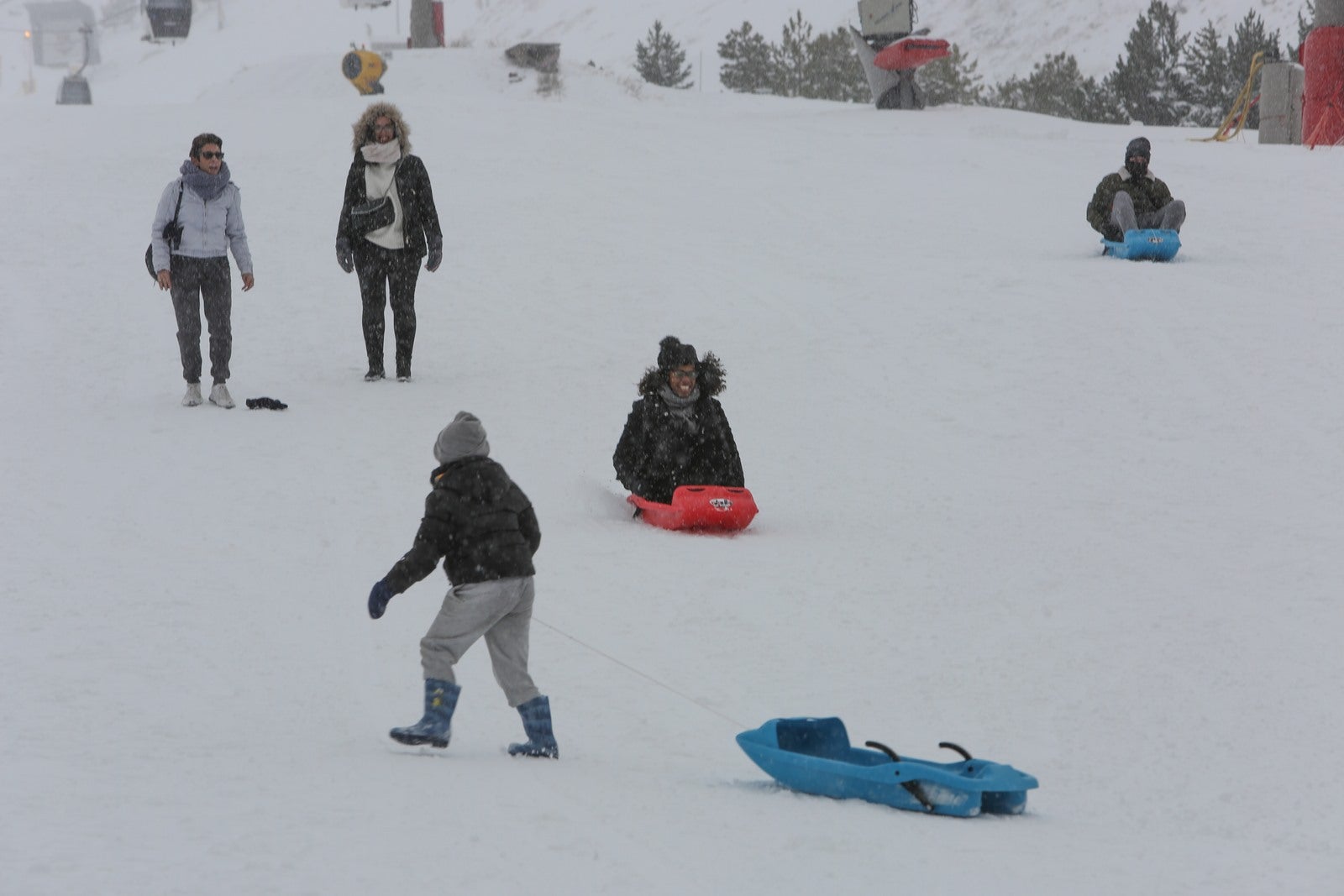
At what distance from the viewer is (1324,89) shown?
849 inches

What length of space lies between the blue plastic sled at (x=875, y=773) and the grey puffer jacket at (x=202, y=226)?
543 cm

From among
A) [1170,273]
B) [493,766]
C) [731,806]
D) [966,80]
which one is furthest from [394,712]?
[966,80]

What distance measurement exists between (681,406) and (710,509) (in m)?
0.65

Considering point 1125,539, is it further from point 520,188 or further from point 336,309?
point 520,188

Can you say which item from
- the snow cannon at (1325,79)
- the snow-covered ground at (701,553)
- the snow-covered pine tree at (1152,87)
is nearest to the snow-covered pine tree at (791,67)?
the snow-covered pine tree at (1152,87)

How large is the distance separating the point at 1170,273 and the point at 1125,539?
584 cm

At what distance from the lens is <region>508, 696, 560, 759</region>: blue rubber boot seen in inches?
178

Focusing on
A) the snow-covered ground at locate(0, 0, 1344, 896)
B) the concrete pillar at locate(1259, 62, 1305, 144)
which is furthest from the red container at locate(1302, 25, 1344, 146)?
the snow-covered ground at locate(0, 0, 1344, 896)

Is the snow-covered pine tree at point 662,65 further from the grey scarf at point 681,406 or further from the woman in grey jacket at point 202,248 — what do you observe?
the grey scarf at point 681,406

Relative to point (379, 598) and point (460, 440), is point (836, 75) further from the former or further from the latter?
point (379, 598)

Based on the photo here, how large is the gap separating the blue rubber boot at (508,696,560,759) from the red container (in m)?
19.4

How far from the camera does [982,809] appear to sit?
4.25 m

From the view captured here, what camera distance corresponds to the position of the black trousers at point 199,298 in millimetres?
8930

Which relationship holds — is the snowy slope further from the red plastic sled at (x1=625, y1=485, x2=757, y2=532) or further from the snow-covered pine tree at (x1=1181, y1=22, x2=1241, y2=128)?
the red plastic sled at (x1=625, y1=485, x2=757, y2=532)
